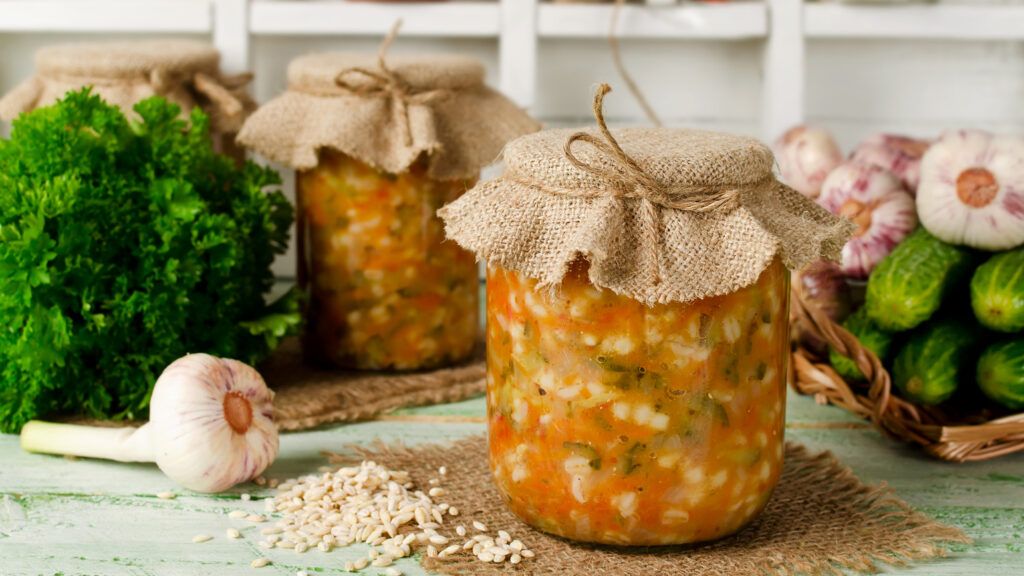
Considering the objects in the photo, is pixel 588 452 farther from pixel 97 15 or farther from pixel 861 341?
pixel 97 15

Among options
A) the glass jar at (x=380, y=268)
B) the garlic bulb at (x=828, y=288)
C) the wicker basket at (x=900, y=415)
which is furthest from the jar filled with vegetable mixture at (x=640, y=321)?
the glass jar at (x=380, y=268)

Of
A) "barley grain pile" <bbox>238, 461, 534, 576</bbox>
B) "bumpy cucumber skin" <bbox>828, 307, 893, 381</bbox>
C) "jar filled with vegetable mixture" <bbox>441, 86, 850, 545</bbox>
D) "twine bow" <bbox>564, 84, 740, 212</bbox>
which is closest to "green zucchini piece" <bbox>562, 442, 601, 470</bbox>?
"jar filled with vegetable mixture" <bbox>441, 86, 850, 545</bbox>

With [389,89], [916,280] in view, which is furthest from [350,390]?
[916,280]

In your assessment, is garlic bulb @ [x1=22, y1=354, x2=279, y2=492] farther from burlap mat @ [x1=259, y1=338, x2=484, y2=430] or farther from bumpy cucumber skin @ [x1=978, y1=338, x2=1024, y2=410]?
bumpy cucumber skin @ [x1=978, y1=338, x2=1024, y2=410]

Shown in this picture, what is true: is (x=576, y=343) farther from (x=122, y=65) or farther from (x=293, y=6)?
(x=293, y=6)

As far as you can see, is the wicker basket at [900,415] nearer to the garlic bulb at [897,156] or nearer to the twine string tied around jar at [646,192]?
the garlic bulb at [897,156]
